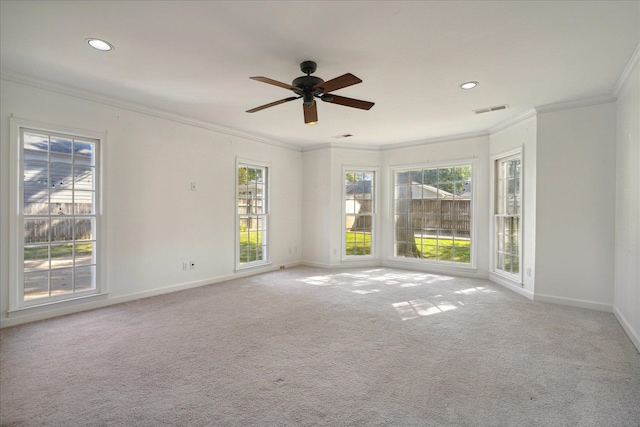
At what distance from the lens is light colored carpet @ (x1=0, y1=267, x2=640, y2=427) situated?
1979 millimetres

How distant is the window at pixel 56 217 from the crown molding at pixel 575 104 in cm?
598

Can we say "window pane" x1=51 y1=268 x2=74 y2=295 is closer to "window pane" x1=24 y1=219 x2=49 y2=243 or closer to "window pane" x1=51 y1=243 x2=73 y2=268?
"window pane" x1=51 y1=243 x2=73 y2=268

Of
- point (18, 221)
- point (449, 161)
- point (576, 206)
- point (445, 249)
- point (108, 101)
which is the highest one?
point (108, 101)

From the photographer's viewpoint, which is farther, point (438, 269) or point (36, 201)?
point (438, 269)

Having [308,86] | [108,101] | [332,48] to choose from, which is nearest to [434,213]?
[308,86]

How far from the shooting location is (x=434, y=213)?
6.46 metres

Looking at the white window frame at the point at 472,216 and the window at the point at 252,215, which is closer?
the white window frame at the point at 472,216

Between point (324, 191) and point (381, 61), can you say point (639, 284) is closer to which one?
point (381, 61)

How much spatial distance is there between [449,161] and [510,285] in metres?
2.49

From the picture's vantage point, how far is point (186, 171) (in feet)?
16.5

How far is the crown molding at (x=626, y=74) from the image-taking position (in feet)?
9.53

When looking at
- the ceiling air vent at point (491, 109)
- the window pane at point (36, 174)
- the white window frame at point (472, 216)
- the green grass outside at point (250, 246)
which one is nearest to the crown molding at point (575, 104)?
the ceiling air vent at point (491, 109)

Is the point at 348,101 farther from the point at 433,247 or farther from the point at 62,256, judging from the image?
the point at 433,247

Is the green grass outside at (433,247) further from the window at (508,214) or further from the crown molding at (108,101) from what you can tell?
the crown molding at (108,101)
